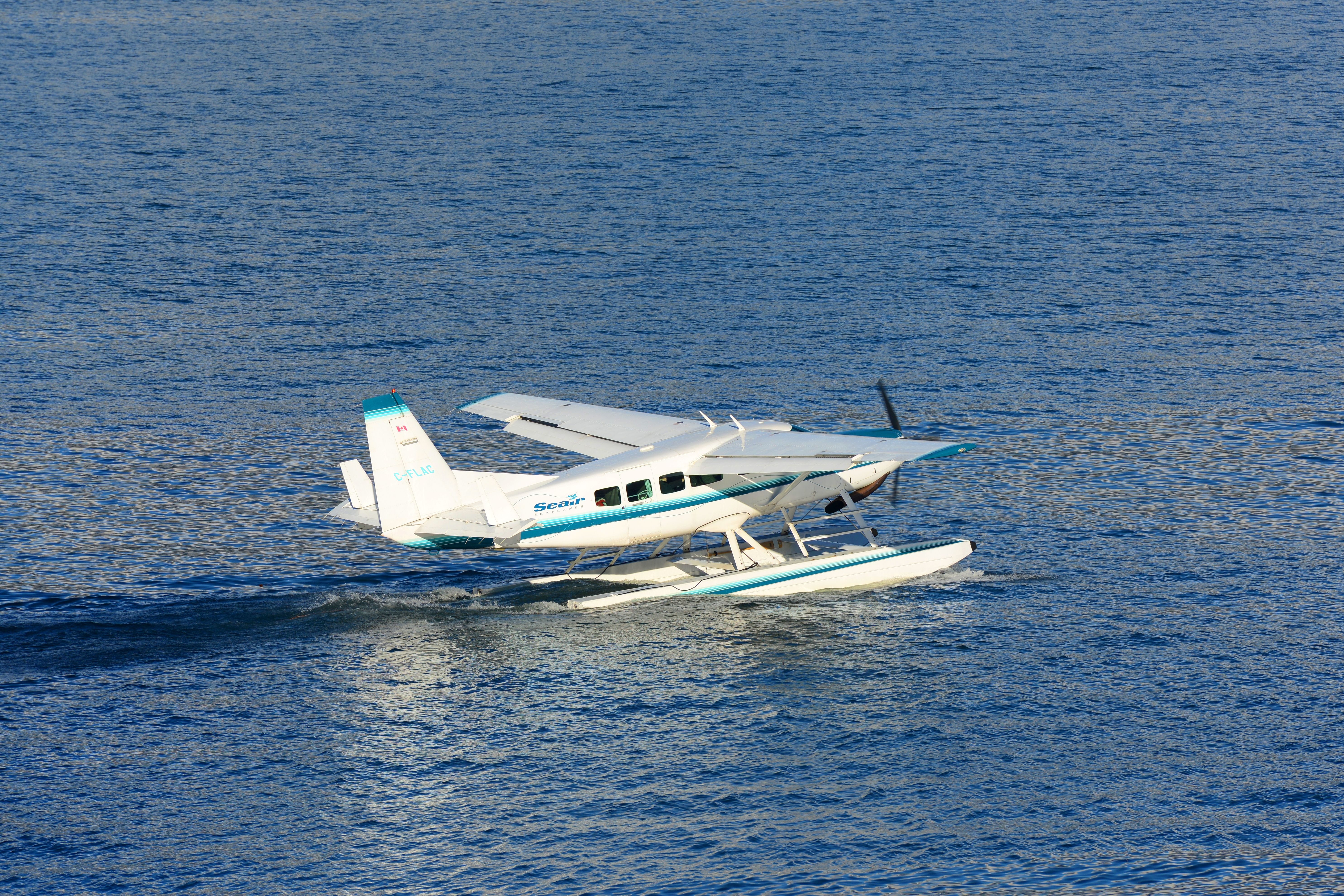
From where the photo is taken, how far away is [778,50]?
12050cm

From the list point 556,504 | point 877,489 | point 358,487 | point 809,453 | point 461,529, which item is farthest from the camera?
point 877,489

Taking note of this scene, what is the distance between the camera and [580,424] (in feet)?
137

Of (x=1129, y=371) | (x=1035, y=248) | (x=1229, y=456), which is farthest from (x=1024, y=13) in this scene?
(x=1229, y=456)

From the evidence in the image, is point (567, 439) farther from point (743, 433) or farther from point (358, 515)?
point (358, 515)

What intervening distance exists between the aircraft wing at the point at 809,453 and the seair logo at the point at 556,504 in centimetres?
329

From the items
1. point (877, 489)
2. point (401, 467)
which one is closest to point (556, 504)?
point (401, 467)

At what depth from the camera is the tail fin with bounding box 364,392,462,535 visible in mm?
34781

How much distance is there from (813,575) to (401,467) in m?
12.4

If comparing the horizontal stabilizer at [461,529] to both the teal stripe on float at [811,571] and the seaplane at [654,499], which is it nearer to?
the seaplane at [654,499]

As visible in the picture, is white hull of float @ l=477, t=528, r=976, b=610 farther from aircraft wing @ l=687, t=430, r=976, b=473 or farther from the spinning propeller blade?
aircraft wing @ l=687, t=430, r=976, b=473

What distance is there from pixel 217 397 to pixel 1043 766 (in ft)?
129

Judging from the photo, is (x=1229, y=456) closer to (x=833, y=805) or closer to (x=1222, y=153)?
(x=833, y=805)

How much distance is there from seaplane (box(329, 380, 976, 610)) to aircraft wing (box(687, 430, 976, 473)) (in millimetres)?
47

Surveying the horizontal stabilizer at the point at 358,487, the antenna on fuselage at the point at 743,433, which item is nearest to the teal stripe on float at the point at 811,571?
the antenna on fuselage at the point at 743,433
